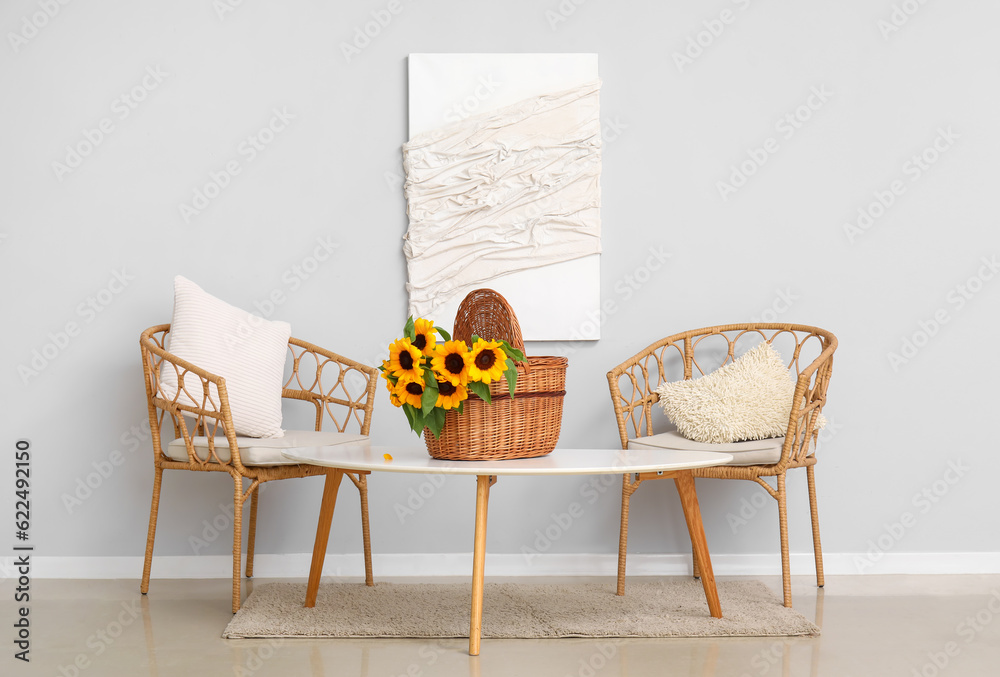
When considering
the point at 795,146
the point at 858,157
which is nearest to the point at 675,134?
the point at 795,146

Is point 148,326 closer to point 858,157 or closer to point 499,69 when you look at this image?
point 499,69

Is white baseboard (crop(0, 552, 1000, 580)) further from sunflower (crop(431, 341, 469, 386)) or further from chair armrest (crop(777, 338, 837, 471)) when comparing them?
sunflower (crop(431, 341, 469, 386))

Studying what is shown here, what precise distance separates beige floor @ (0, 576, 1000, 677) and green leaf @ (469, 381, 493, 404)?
65 cm

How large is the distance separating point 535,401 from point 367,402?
939mm

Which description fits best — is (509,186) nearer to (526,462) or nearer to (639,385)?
(639,385)

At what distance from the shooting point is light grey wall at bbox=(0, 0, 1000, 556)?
9.62ft

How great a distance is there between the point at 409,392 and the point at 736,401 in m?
1.18

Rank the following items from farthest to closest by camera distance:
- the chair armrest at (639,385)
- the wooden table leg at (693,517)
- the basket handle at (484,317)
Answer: the chair armrest at (639,385), the wooden table leg at (693,517), the basket handle at (484,317)

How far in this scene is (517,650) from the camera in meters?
2.03

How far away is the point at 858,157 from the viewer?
2.96 metres

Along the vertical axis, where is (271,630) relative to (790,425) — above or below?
below

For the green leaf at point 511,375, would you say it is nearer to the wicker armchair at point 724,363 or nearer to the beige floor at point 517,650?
the beige floor at point 517,650

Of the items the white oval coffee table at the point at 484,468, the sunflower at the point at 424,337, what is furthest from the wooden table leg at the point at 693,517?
the sunflower at the point at 424,337

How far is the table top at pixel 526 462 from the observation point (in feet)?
5.69
